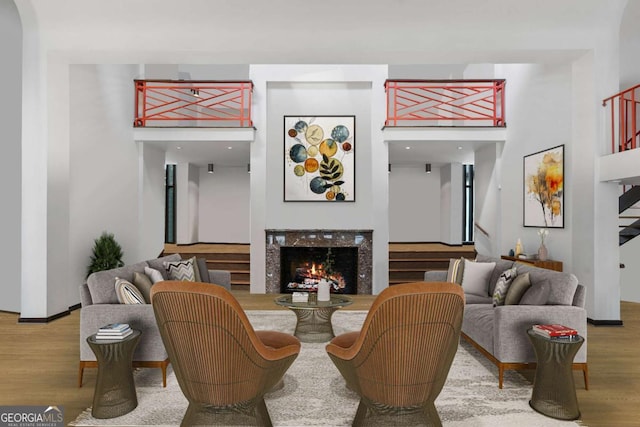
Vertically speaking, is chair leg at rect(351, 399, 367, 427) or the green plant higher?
the green plant

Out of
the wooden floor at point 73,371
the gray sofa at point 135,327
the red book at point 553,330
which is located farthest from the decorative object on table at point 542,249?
the gray sofa at point 135,327

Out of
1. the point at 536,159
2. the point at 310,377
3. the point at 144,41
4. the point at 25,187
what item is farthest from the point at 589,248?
the point at 25,187

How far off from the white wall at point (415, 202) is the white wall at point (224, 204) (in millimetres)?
4158

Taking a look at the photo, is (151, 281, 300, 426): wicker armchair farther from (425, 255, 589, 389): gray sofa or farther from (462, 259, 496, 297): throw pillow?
(462, 259, 496, 297): throw pillow

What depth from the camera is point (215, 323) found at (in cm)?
236

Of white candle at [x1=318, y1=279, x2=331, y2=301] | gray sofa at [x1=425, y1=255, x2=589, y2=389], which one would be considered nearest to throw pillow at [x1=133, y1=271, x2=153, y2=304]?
white candle at [x1=318, y1=279, x2=331, y2=301]

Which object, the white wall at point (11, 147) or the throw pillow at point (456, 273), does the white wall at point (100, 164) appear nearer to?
the white wall at point (11, 147)

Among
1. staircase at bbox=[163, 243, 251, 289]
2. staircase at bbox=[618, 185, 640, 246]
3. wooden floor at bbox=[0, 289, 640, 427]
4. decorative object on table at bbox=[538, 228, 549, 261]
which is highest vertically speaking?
staircase at bbox=[618, 185, 640, 246]

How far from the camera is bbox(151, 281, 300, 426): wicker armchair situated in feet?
7.73

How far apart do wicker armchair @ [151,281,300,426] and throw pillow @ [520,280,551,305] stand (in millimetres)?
2268

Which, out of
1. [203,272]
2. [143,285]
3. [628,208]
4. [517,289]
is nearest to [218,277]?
[203,272]

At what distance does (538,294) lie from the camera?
3525 millimetres

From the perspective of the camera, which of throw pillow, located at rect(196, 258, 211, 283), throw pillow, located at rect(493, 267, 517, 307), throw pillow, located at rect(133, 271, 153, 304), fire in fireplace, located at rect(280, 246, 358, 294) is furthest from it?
fire in fireplace, located at rect(280, 246, 358, 294)

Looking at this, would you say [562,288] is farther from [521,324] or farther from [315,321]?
[315,321]
